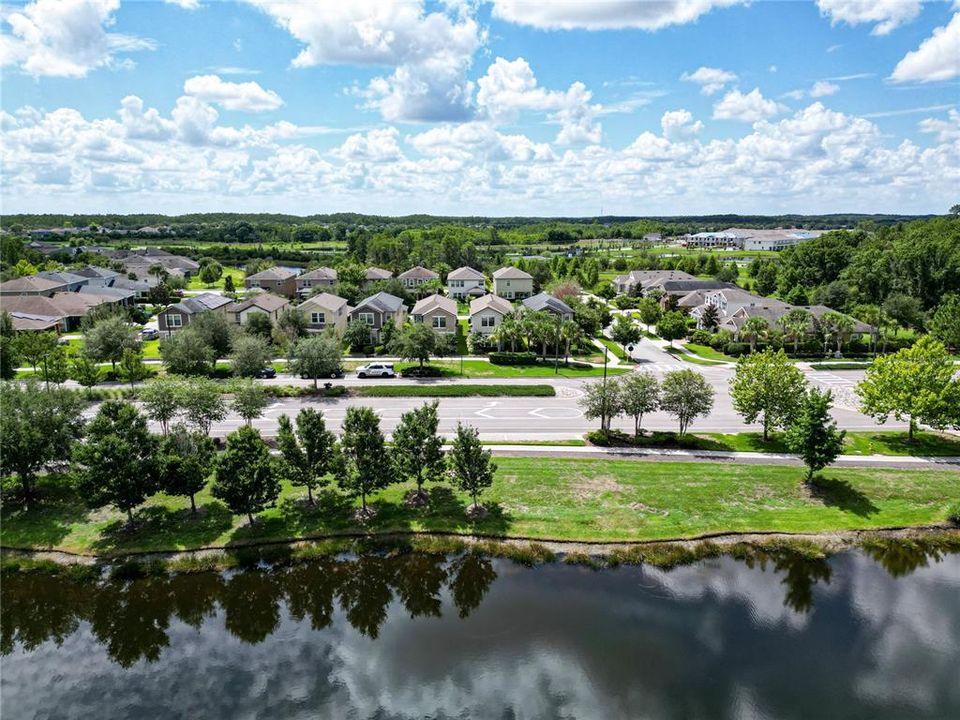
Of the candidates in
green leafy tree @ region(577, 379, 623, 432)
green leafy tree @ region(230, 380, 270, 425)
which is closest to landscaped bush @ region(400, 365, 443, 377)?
green leafy tree @ region(230, 380, 270, 425)

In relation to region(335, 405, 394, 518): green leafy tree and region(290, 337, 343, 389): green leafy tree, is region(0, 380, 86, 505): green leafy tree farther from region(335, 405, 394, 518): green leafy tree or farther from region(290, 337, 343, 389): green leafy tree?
region(290, 337, 343, 389): green leafy tree

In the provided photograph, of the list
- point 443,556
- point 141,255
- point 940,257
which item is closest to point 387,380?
point 443,556

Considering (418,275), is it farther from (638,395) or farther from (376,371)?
(638,395)

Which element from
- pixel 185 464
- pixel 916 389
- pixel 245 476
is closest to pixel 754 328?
pixel 916 389

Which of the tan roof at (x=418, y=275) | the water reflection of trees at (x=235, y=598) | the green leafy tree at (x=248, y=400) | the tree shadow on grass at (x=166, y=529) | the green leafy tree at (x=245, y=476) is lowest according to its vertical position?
the water reflection of trees at (x=235, y=598)

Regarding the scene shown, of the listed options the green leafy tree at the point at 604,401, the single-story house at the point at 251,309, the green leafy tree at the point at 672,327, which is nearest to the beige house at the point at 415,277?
the single-story house at the point at 251,309

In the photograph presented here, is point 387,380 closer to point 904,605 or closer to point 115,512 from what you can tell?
point 115,512

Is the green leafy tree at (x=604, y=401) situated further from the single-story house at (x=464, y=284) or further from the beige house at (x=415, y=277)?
the beige house at (x=415, y=277)
